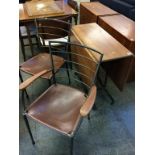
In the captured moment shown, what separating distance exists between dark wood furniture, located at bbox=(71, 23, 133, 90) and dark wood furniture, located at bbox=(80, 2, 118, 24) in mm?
598

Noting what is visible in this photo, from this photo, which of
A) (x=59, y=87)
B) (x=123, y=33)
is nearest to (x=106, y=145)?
(x=59, y=87)

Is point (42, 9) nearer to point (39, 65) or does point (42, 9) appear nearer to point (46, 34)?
point (46, 34)

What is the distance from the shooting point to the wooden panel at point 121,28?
1935 mm

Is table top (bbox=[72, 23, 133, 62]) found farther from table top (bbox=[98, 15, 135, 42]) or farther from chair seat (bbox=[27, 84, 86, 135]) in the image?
chair seat (bbox=[27, 84, 86, 135])

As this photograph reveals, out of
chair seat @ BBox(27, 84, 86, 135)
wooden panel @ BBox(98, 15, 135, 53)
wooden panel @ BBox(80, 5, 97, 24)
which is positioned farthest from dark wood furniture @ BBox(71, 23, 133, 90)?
wooden panel @ BBox(80, 5, 97, 24)

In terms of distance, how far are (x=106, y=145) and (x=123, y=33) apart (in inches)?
49.4

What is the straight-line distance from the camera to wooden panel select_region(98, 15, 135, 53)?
6.35ft

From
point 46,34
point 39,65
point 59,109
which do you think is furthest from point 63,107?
point 46,34

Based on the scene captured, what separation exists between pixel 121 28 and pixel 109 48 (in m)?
0.62

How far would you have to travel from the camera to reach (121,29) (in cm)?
210

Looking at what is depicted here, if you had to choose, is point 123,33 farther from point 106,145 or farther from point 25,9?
point 25,9

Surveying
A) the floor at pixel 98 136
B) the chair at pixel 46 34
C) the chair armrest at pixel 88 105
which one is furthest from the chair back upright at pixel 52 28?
the chair armrest at pixel 88 105

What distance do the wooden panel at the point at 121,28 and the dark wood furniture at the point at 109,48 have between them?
219 mm
